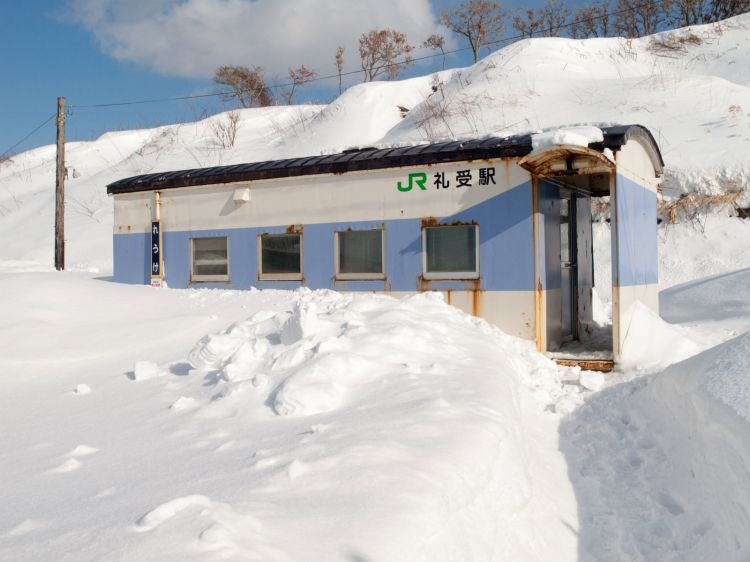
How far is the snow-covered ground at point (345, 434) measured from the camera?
2916 millimetres

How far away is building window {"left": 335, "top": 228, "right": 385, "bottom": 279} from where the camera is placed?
9555 millimetres

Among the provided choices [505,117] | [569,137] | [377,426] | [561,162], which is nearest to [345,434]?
[377,426]

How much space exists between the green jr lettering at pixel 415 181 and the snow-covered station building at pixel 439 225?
0.02 meters

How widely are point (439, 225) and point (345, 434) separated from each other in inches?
217

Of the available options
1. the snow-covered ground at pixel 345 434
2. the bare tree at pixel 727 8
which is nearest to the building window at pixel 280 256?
the snow-covered ground at pixel 345 434

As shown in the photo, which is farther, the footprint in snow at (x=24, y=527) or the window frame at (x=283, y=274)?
the window frame at (x=283, y=274)

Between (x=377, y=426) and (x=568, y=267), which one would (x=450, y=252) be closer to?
(x=568, y=267)

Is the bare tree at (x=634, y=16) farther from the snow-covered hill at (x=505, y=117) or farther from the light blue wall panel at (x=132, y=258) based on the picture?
the light blue wall panel at (x=132, y=258)

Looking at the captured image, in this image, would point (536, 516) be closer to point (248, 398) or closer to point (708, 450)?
point (708, 450)

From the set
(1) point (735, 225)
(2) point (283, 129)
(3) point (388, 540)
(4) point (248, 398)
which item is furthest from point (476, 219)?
(2) point (283, 129)

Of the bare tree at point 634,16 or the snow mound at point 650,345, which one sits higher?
the bare tree at point 634,16

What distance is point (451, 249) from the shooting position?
9039 millimetres

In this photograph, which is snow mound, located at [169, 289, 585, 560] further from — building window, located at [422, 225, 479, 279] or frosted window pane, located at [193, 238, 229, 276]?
frosted window pane, located at [193, 238, 229, 276]

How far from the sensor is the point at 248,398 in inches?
193
